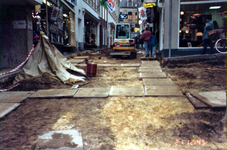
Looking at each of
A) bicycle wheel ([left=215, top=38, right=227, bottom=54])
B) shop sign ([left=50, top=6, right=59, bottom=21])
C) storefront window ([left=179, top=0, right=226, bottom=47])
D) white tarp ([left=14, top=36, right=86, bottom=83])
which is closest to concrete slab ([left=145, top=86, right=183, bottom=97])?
white tarp ([left=14, top=36, right=86, bottom=83])

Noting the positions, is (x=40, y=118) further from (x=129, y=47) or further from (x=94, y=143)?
(x=129, y=47)

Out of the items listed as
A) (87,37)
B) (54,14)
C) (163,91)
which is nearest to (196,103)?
(163,91)

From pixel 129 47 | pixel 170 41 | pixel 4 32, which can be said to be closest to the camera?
pixel 4 32

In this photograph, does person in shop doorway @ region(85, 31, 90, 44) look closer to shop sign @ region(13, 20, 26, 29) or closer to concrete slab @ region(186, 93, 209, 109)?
shop sign @ region(13, 20, 26, 29)

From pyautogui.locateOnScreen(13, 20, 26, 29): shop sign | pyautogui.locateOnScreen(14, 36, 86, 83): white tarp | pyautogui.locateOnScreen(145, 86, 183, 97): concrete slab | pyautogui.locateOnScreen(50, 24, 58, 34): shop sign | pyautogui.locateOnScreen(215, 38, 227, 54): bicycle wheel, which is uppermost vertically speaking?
pyautogui.locateOnScreen(50, 24, 58, 34): shop sign

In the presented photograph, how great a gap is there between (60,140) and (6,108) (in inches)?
83.9

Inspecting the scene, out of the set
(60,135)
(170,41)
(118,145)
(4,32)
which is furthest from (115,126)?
(170,41)

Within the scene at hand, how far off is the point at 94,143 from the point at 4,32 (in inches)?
298

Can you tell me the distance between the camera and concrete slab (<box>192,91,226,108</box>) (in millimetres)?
4240

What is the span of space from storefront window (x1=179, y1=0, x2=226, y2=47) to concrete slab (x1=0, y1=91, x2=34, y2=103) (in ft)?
29.7

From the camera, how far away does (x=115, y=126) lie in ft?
12.6

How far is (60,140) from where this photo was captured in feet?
10.5

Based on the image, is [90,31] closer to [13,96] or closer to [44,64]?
[44,64]

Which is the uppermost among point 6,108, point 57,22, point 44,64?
point 57,22
